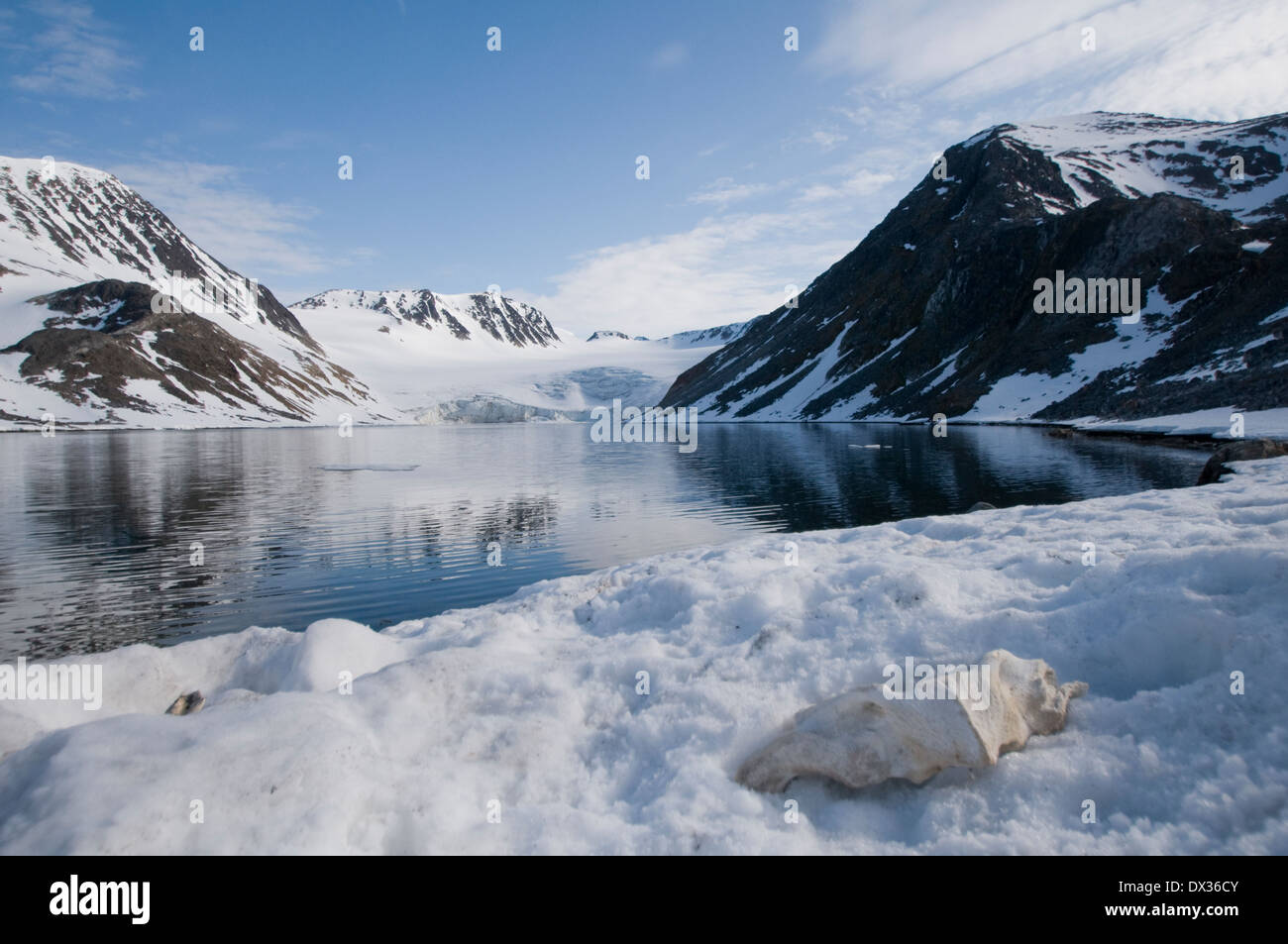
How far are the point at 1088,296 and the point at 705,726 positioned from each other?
112 metres

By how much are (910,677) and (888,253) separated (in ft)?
526

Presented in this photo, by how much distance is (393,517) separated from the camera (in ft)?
92.1

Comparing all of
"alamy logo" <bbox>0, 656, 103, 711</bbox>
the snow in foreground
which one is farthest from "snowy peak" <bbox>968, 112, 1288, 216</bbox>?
"alamy logo" <bbox>0, 656, 103, 711</bbox>

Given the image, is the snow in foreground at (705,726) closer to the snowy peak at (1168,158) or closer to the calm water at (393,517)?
the calm water at (393,517)

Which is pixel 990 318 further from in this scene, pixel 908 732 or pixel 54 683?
pixel 54 683

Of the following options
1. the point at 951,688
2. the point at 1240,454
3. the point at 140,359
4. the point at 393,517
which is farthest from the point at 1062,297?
the point at 140,359

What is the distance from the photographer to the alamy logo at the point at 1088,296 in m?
85.1

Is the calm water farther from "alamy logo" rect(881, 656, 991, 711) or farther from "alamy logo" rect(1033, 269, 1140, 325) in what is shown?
"alamy logo" rect(1033, 269, 1140, 325)

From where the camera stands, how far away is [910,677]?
22.0ft

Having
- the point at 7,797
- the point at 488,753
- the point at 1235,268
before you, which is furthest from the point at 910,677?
the point at 1235,268
